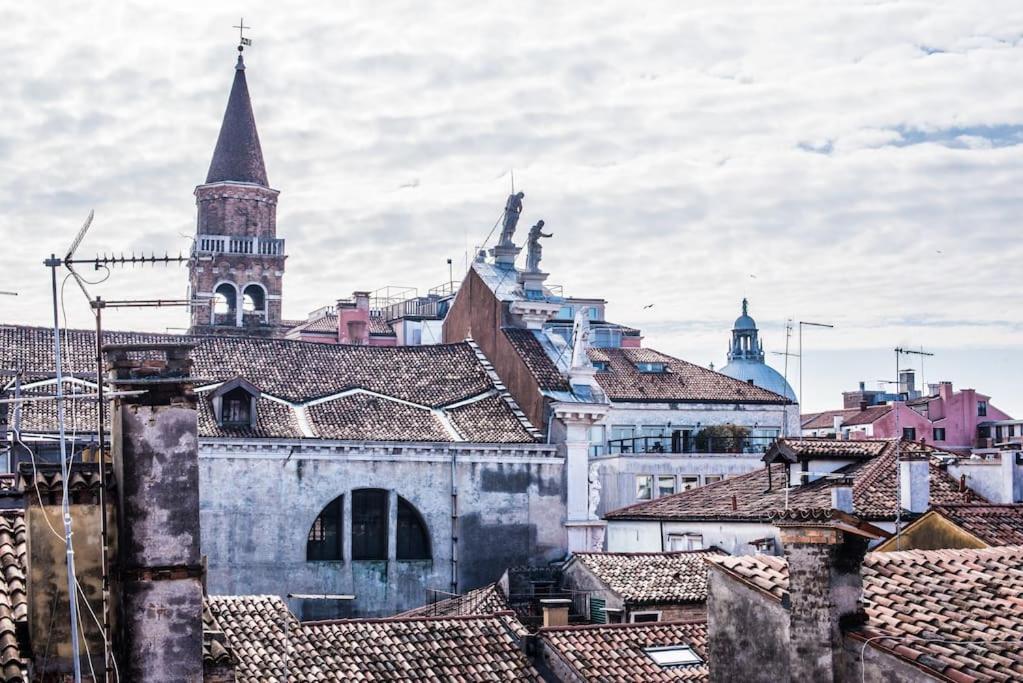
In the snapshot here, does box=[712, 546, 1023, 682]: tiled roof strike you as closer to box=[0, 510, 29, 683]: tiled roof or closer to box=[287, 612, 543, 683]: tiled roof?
box=[287, 612, 543, 683]: tiled roof

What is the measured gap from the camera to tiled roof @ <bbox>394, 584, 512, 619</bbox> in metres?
31.3

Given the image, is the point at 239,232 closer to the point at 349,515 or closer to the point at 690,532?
the point at 349,515

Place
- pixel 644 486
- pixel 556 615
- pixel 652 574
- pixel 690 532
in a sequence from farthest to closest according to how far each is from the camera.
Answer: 1. pixel 644 486
2. pixel 690 532
3. pixel 652 574
4. pixel 556 615

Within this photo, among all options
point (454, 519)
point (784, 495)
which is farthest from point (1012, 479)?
point (454, 519)

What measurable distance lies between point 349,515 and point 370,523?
81cm

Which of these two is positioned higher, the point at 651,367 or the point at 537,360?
the point at 537,360

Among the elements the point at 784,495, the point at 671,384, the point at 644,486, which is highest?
the point at 671,384

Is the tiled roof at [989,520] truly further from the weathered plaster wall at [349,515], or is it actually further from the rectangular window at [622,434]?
the rectangular window at [622,434]

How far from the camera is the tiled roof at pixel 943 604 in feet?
48.0

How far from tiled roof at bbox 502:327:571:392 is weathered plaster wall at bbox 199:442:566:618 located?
6.79 feet

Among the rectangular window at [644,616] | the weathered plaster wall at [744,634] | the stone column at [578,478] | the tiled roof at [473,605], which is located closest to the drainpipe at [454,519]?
the stone column at [578,478]

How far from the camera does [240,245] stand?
64812 millimetres

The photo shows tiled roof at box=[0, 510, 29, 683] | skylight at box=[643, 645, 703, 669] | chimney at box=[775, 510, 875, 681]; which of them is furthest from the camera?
skylight at box=[643, 645, 703, 669]

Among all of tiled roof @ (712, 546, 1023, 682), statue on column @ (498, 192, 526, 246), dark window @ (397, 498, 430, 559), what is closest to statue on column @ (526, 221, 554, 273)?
statue on column @ (498, 192, 526, 246)
